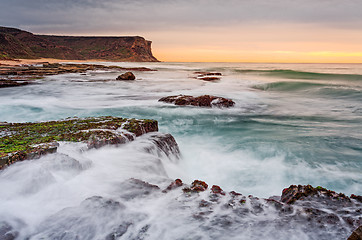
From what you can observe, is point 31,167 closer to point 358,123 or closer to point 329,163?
point 329,163

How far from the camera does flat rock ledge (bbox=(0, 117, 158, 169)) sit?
11.3 ft

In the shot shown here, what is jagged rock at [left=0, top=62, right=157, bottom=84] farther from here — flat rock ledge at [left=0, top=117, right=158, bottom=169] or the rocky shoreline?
the rocky shoreline

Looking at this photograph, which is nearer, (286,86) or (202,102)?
(202,102)

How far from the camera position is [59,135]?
437 cm

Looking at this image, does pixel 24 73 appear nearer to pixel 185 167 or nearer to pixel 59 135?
pixel 59 135

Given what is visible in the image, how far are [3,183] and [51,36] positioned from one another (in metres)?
172

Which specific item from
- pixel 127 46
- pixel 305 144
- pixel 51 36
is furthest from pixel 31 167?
pixel 51 36

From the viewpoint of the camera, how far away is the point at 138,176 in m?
3.67

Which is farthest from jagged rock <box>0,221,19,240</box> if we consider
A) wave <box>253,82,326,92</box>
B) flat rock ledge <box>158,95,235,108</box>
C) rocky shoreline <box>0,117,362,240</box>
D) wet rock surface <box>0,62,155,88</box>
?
wave <box>253,82,326,92</box>

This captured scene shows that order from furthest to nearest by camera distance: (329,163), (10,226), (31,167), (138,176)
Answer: (329,163) → (138,176) → (31,167) → (10,226)

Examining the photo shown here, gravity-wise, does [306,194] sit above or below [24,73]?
below

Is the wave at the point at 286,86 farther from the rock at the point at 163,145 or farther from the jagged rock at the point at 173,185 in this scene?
the jagged rock at the point at 173,185

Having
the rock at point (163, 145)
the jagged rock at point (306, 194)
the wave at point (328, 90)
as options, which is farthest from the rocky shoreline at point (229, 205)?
the wave at point (328, 90)

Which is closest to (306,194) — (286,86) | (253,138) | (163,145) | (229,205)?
(229,205)
